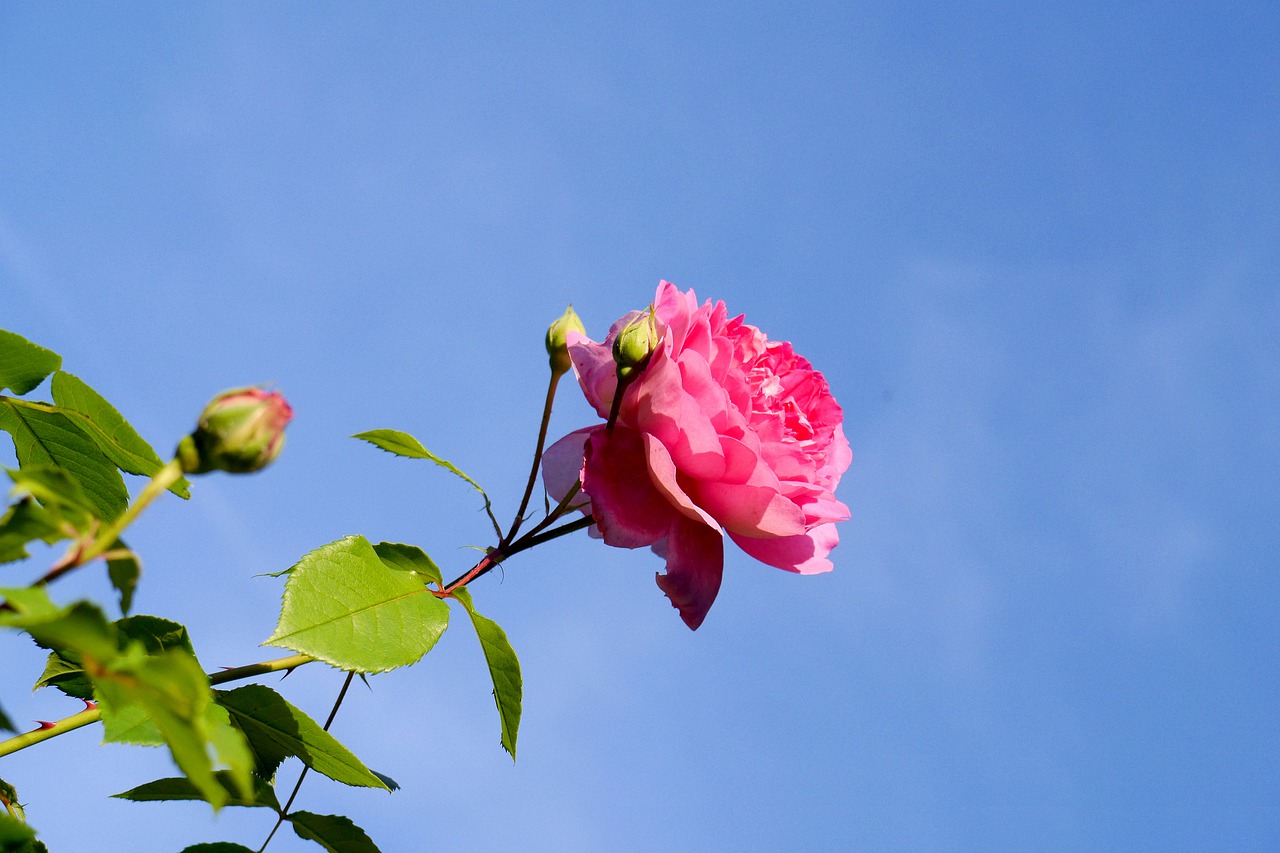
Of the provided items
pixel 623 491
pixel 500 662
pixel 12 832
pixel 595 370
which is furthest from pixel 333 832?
pixel 595 370

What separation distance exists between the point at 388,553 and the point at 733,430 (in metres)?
0.45

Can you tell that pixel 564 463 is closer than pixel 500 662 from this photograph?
No

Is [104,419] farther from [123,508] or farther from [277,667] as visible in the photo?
[277,667]

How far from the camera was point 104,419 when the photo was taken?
1239mm

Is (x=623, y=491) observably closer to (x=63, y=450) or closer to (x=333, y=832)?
(x=333, y=832)

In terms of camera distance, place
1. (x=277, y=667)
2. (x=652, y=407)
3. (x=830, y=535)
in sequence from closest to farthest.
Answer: (x=277, y=667), (x=652, y=407), (x=830, y=535)

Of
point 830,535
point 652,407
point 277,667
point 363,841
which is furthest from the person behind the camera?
point 830,535

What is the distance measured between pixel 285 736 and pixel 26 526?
0.49 meters

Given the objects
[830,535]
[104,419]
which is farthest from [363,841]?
[830,535]

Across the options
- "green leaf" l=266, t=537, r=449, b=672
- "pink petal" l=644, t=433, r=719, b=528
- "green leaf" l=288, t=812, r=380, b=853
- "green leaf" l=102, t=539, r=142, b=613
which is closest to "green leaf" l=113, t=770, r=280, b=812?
"green leaf" l=288, t=812, r=380, b=853

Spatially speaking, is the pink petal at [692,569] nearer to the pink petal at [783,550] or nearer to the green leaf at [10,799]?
the pink petal at [783,550]

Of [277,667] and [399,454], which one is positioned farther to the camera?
[399,454]

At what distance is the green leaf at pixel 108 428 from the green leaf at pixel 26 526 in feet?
1.82

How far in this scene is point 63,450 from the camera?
4.13ft
